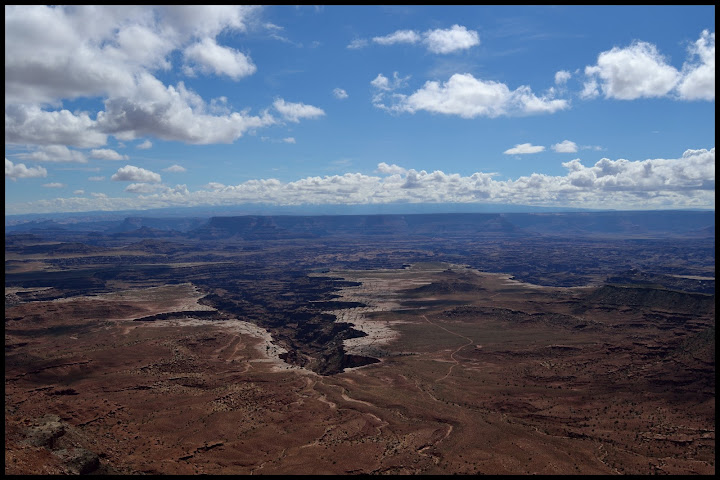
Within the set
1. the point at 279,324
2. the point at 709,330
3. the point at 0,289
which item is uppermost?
the point at 0,289

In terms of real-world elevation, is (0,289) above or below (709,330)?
above

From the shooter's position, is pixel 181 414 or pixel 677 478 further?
pixel 181 414

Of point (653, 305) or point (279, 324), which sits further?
point (279, 324)

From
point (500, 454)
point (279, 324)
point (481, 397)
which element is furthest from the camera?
point (279, 324)

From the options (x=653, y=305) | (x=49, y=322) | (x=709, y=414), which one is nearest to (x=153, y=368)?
(x=49, y=322)

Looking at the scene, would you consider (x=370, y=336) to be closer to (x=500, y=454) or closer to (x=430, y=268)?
(x=500, y=454)

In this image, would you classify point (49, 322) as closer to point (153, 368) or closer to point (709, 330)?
point (153, 368)

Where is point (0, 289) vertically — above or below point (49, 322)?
above

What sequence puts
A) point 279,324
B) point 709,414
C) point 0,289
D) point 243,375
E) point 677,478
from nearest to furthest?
point 0,289 < point 677,478 < point 709,414 < point 243,375 < point 279,324

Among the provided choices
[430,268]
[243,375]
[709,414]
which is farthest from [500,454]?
[430,268]
